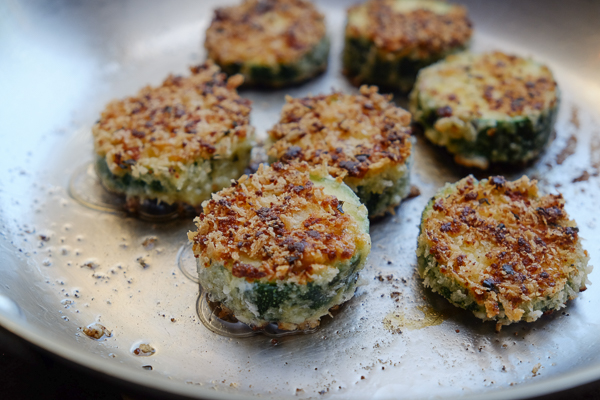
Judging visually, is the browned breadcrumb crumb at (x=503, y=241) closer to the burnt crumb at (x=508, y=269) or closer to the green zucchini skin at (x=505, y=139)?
the burnt crumb at (x=508, y=269)

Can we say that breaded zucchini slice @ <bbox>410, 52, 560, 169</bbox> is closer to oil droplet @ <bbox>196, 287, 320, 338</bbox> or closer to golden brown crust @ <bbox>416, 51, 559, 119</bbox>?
golden brown crust @ <bbox>416, 51, 559, 119</bbox>

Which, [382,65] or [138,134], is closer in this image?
[138,134]

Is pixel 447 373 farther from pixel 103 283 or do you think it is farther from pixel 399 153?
pixel 103 283

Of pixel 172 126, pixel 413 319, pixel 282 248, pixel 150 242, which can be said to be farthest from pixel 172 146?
pixel 413 319

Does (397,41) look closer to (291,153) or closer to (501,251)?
(291,153)

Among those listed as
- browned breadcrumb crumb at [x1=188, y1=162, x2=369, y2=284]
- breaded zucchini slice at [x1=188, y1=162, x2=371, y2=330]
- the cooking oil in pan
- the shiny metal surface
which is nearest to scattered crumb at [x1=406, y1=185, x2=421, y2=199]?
the shiny metal surface

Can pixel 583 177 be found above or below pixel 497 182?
below
